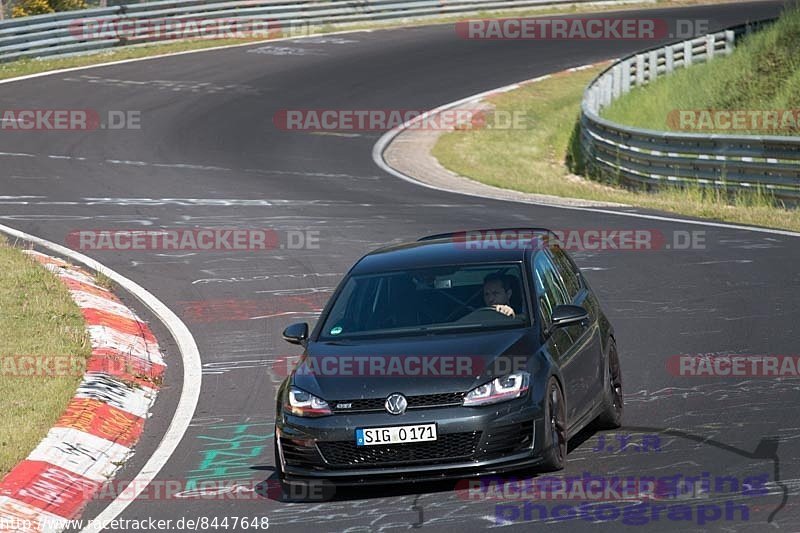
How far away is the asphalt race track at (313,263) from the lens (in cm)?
837

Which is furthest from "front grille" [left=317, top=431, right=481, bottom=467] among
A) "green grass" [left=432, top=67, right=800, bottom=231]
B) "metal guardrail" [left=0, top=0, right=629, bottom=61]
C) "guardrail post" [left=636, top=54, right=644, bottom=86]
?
"metal guardrail" [left=0, top=0, right=629, bottom=61]

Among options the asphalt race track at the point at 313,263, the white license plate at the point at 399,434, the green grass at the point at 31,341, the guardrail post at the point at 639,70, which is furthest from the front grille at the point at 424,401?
the guardrail post at the point at 639,70

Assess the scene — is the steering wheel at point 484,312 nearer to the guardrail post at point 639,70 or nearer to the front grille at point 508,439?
the front grille at point 508,439

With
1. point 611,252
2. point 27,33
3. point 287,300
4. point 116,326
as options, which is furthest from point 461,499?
point 27,33

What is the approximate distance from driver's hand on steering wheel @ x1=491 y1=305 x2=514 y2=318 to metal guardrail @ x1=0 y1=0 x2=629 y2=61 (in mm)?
29613

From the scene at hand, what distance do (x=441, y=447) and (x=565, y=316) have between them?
133cm

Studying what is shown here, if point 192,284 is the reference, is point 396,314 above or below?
above

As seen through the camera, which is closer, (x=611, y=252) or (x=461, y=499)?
(x=461, y=499)

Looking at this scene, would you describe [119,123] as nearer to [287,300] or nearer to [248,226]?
[248,226]

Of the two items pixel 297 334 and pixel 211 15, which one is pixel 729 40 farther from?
pixel 297 334

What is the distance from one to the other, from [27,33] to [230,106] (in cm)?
768

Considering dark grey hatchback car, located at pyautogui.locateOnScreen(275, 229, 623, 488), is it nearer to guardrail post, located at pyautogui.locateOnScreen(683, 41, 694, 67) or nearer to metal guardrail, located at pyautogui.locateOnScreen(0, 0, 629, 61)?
guardrail post, located at pyautogui.locateOnScreen(683, 41, 694, 67)

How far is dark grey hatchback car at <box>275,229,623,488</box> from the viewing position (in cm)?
811

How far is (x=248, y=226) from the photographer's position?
64.0ft
